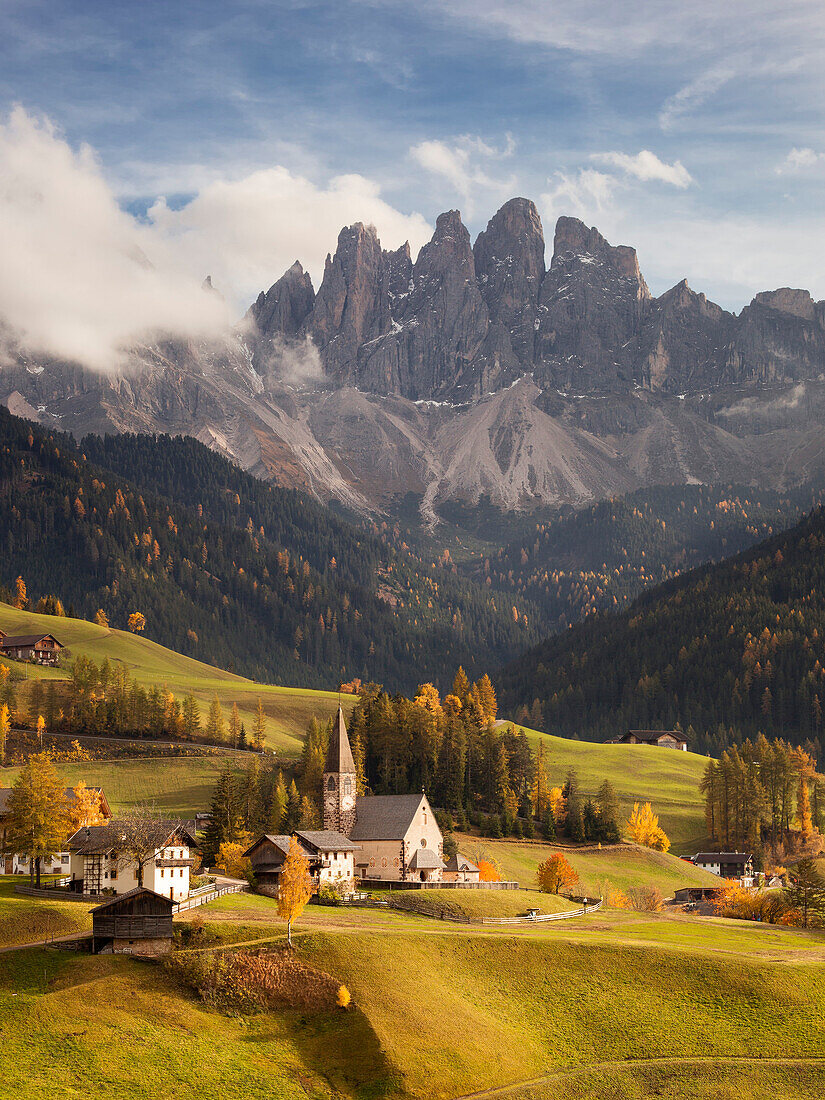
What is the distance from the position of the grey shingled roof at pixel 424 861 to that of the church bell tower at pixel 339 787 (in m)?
6.91

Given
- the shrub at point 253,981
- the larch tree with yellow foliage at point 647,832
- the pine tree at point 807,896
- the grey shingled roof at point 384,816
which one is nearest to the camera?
the shrub at point 253,981

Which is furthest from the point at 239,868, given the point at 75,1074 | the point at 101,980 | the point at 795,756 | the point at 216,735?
the point at 795,756

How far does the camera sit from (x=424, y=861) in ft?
379

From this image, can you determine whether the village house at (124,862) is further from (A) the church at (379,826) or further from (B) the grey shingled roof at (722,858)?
(B) the grey shingled roof at (722,858)

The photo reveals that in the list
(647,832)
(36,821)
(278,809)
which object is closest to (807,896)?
(647,832)

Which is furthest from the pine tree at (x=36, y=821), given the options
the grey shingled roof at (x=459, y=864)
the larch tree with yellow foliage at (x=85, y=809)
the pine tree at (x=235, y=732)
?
the pine tree at (x=235, y=732)

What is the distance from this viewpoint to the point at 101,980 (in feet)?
230

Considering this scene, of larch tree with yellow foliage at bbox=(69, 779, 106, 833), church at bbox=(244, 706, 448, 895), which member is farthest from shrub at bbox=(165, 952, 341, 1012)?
larch tree with yellow foliage at bbox=(69, 779, 106, 833)

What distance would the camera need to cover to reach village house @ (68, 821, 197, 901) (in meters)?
91.5

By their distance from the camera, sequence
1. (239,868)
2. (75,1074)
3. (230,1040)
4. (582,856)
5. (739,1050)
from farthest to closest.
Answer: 1. (582,856)
2. (239,868)
3. (739,1050)
4. (230,1040)
5. (75,1074)

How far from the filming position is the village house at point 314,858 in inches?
3984

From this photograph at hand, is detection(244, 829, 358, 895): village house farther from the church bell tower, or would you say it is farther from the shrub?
the shrub

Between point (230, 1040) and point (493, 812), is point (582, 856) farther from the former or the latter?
point (230, 1040)

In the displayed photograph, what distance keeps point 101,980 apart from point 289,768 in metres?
88.7
